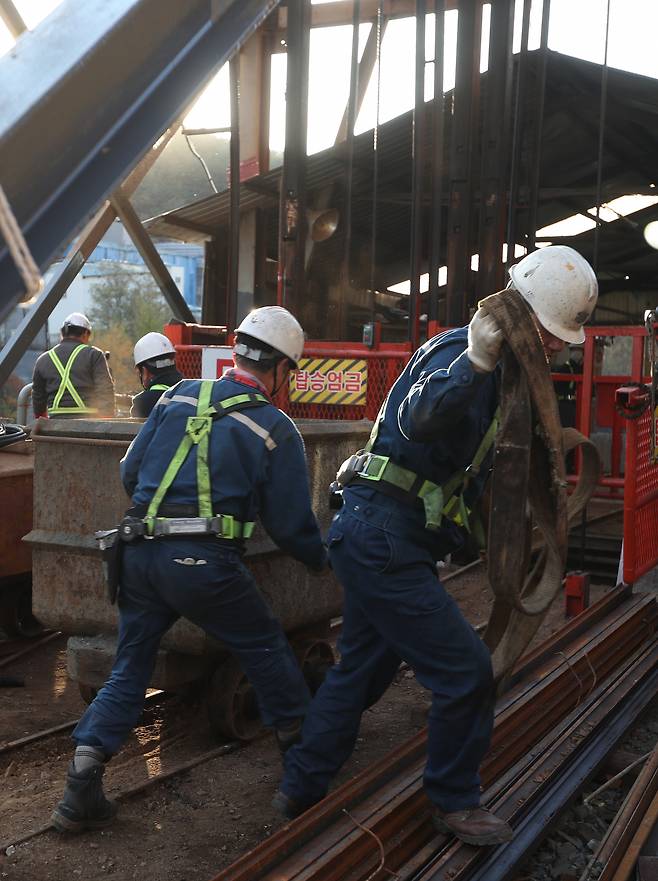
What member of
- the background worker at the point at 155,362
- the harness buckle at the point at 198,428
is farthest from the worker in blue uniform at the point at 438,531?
the background worker at the point at 155,362

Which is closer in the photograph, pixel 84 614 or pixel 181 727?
pixel 84 614

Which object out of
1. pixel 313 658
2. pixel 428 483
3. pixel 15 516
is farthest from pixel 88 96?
pixel 15 516

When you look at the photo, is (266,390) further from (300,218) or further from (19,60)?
(300,218)

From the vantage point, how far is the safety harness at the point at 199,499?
390 cm

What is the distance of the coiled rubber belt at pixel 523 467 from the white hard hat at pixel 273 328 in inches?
44.1

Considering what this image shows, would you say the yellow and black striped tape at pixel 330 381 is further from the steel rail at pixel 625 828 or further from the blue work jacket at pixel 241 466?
the steel rail at pixel 625 828

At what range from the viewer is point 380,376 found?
8.58 metres

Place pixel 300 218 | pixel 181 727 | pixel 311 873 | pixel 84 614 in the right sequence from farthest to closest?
pixel 300 218, pixel 181 727, pixel 84 614, pixel 311 873

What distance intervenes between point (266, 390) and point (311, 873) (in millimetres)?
1933

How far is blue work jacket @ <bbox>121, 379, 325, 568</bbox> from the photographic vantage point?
3.96m

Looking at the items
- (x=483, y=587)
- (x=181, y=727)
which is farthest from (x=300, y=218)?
(x=181, y=727)

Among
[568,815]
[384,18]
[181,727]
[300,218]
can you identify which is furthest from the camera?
[384,18]

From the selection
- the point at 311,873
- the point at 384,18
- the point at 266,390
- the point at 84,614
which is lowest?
the point at 311,873

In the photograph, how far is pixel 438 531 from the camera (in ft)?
11.9
